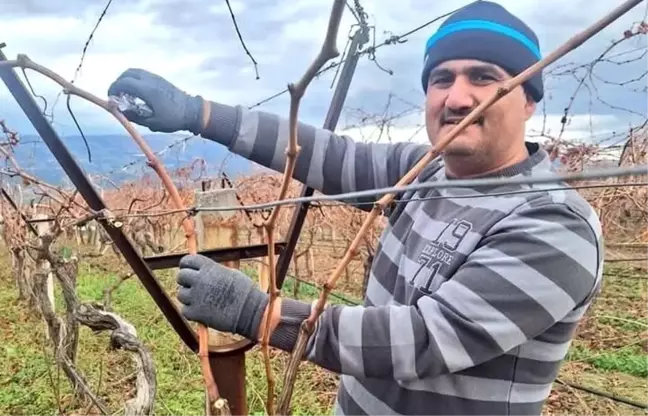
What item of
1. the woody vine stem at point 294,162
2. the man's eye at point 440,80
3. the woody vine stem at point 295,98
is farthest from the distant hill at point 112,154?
the man's eye at point 440,80

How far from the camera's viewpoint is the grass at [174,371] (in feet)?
14.2

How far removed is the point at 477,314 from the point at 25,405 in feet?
13.8

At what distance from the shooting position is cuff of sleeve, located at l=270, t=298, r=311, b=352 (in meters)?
1.09

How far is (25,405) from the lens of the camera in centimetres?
435

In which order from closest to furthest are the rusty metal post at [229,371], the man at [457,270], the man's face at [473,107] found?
the man at [457,270]
the man's face at [473,107]
the rusty metal post at [229,371]

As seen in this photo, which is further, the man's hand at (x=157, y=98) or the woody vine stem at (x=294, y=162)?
the man's hand at (x=157, y=98)

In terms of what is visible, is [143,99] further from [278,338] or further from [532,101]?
[532,101]

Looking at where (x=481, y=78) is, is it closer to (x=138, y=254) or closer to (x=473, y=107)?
(x=473, y=107)

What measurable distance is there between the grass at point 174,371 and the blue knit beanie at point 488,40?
3152mm

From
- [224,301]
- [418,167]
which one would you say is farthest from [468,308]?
[224,301]

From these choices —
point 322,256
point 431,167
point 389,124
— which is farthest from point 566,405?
point 322,256

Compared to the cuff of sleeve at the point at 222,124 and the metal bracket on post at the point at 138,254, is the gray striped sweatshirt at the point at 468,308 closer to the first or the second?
the metal bracket on post at the point at 138,254

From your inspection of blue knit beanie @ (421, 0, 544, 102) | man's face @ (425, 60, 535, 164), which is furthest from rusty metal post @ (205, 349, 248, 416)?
blue knit beanie @ (421, 0, 544, 102)

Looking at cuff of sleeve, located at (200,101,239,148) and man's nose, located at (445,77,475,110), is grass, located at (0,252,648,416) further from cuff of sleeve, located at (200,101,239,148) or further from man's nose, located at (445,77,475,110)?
man's nose, located at (445,77,475,110)
